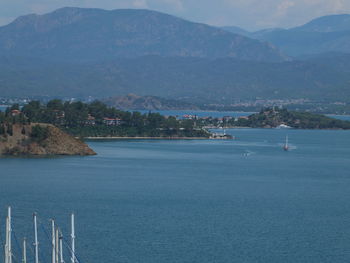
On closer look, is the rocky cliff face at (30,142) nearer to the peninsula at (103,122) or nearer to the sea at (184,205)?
the sea at (184,205)

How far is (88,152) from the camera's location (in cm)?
6069

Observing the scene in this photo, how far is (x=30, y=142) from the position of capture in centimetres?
5806

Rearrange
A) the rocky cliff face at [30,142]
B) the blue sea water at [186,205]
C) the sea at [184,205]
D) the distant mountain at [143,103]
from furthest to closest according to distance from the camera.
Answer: the distant mountain at [143,103]
the rocky cliff face at [30,142]
the blue sea water at [186,205]
the sea at [184,205]

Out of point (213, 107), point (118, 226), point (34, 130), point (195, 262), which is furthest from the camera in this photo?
point (213, 107)

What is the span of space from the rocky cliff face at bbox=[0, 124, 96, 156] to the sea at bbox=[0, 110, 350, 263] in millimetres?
2005

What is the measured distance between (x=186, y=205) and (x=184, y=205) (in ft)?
0.26

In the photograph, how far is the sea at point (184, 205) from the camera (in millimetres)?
28562

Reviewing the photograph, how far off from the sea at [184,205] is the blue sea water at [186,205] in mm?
35

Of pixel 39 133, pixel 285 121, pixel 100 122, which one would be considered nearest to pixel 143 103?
pixel 285 121

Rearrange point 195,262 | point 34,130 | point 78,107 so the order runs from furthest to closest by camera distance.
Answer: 1. point 78,107
2. point 34,130
3. point 195,262

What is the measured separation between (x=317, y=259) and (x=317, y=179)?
22358mm

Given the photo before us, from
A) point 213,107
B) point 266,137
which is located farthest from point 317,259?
point 213,107

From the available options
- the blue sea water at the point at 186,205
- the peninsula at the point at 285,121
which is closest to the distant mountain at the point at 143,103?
the peninsula at the point at 285,121

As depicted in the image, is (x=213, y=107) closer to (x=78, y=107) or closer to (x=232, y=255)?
(x=78, y=107)
